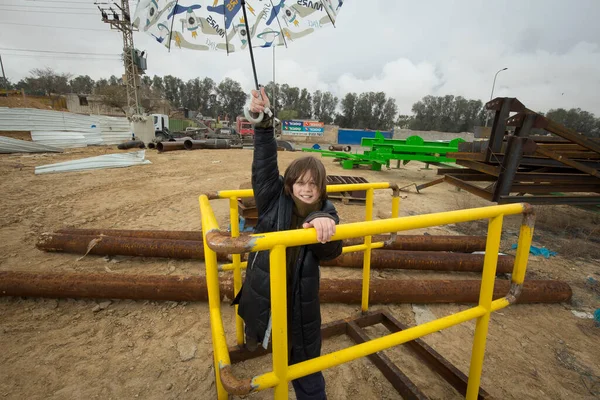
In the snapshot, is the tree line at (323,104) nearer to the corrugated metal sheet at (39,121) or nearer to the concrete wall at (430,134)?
the concrete wall at (430,134)

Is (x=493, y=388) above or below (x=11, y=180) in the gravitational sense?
below

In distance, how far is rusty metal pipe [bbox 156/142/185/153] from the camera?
14126 mm

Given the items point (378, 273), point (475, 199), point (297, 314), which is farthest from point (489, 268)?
point (475, 199)

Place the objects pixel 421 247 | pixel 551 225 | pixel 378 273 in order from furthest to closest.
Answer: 1. pixel 551 225
2. pixel 421 247
3. pixel 378 273

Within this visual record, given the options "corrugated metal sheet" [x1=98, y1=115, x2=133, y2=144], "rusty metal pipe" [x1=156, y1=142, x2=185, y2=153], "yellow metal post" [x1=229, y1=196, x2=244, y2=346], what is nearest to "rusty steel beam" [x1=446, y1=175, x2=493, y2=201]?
"yellow metal post" [x1=229, y1=196, x2=244, y2=346]

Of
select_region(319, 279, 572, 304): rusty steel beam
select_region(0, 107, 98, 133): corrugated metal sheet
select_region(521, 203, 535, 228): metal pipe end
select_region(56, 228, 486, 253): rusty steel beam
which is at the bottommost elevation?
select_region(319, 279, 572, 304): rusty steel beam

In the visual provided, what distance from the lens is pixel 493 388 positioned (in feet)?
6.30

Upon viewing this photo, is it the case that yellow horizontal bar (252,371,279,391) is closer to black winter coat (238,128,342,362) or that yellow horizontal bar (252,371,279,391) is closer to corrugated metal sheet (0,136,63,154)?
black winter coat (238,128,342,362)

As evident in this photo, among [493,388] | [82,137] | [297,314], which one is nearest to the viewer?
[297,314]

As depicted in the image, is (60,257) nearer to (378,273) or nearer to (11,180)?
(378,273)

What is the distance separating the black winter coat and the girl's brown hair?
0.24 ft

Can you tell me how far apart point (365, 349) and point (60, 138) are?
20.6m

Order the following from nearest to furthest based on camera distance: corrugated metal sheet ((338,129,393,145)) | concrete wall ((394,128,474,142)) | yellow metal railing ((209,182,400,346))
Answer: yellow metal railing ((209,182,400,346)), corrugated metal sheet ((338,129,393,145)), concrete wall ((394,128,474,142))

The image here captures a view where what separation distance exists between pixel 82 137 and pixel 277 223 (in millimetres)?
20478
